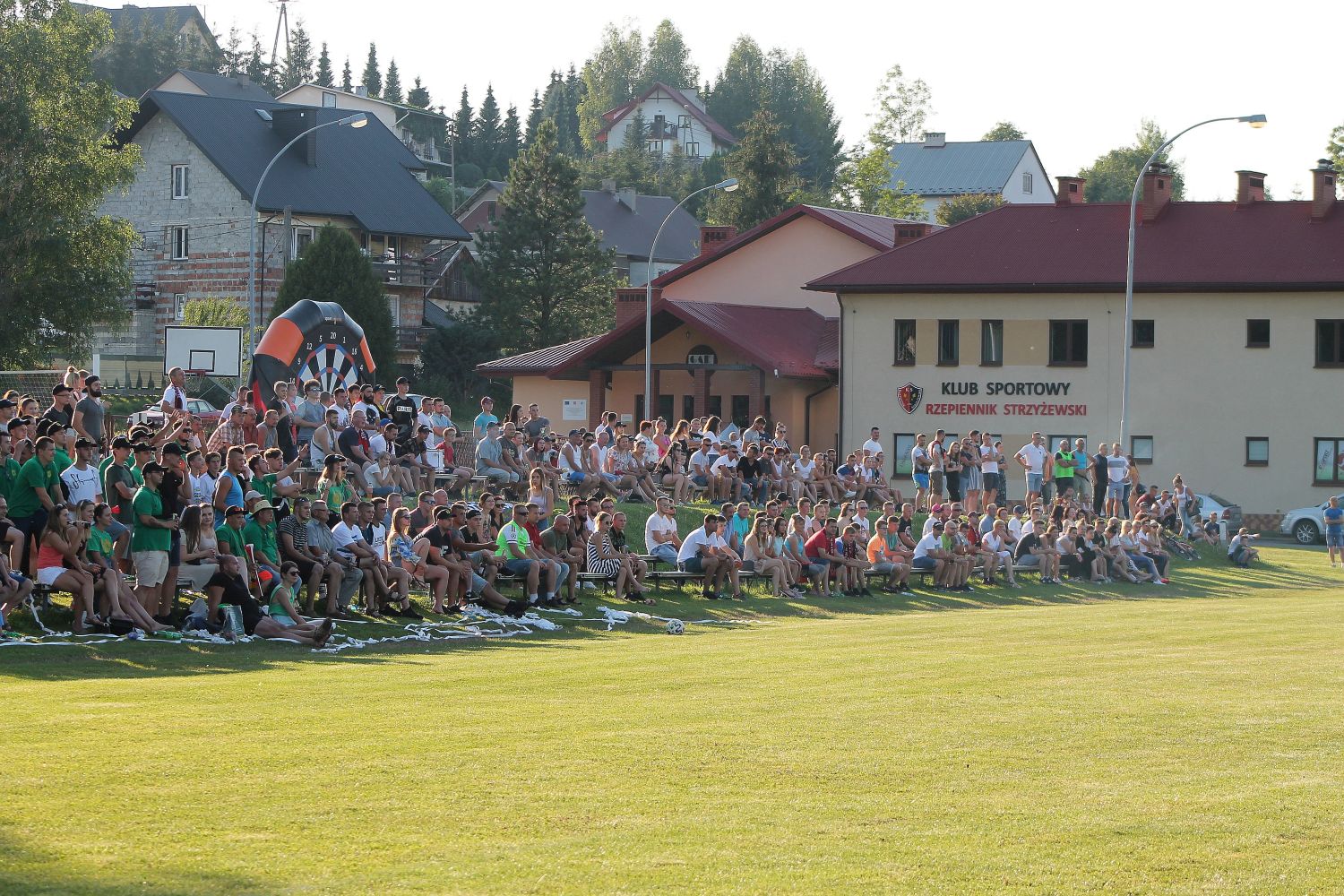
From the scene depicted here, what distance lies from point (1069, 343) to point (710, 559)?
1006 inches

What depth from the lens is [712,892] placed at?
7754 millimetres

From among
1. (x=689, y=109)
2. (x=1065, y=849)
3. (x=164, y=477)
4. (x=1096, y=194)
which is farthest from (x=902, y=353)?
(x=689, y=109)

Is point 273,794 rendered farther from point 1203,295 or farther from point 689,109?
point 689,109

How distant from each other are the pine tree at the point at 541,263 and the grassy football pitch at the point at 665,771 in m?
53.2

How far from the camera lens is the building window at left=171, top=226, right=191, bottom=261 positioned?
70062 mm

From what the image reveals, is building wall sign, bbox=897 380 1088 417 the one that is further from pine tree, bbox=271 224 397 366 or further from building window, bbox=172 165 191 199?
building window, bbox=172 165 191 199

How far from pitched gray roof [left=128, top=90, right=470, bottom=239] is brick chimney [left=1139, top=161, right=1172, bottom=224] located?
106 ft

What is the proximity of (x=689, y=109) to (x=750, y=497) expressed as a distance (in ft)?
383

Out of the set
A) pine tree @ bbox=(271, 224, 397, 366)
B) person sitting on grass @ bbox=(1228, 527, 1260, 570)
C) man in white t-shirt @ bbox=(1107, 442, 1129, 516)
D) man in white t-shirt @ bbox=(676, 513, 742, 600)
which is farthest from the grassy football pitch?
pine tree @ bbox=(271, 224, 397, 366)

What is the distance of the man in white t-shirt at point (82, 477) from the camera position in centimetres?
1803

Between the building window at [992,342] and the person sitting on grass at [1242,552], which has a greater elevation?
the building window at [992,342]

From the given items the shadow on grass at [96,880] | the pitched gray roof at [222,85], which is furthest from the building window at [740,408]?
the pitched gray roof at [222,85]

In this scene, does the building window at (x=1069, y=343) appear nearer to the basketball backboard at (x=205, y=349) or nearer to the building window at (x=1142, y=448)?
the building window at (x=1142, y=448)

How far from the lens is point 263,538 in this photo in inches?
754
